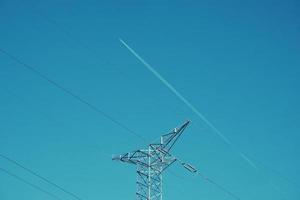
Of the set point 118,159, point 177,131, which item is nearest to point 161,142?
point 177,131

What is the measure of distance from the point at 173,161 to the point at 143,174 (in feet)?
6.27

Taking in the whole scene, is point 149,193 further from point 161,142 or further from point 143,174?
point 161,142

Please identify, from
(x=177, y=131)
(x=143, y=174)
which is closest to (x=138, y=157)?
(x=143, y=174)

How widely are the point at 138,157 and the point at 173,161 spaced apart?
2.09 meters

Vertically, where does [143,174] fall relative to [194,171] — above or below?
below

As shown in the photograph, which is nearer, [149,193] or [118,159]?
[149,193]

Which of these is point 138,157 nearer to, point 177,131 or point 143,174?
point 143,174

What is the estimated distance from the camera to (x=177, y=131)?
2731 centimetres

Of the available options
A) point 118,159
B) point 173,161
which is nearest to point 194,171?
point 173,161

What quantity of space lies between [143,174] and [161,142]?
2209 millimetres

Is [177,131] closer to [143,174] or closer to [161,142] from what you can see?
[161,142]

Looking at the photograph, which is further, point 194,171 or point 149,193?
point 194,171

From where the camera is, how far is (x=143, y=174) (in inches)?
1045

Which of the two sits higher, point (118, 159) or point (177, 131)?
point (177, 131)
